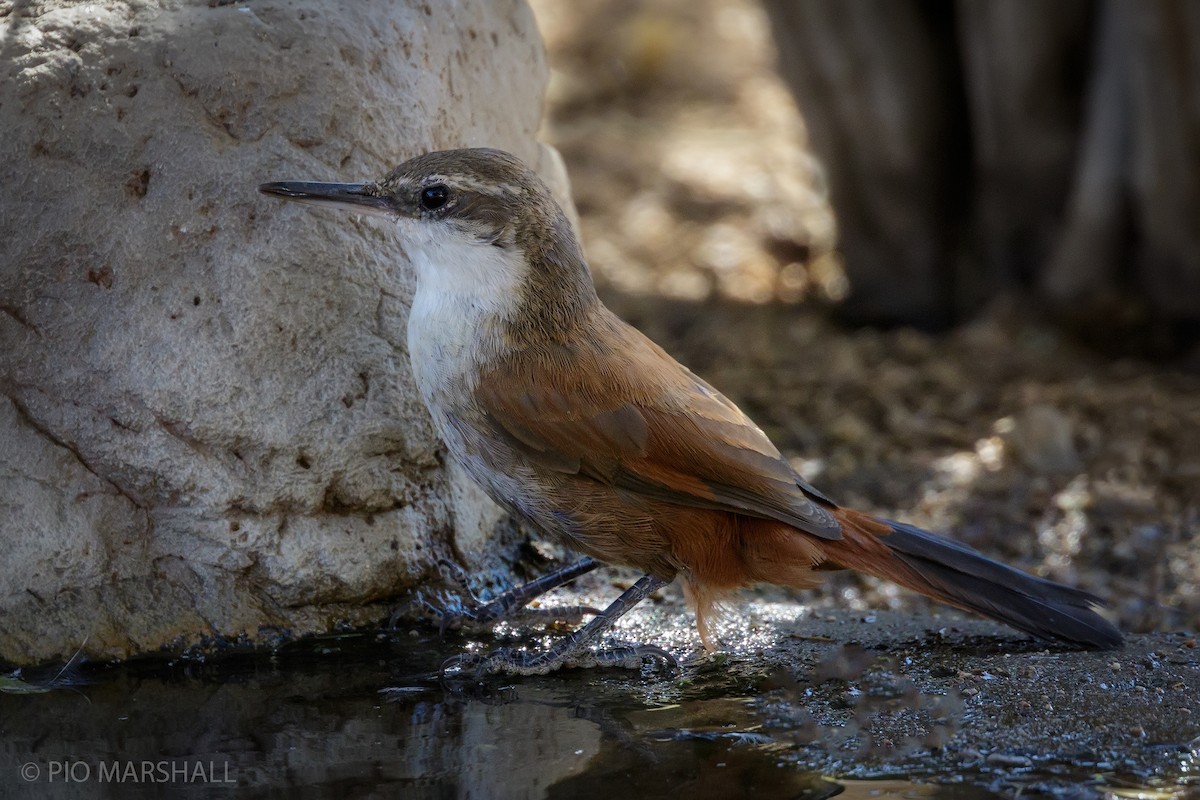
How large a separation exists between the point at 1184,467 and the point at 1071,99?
2.42m

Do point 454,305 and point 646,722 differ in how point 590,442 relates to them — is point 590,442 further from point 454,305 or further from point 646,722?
point 646,722

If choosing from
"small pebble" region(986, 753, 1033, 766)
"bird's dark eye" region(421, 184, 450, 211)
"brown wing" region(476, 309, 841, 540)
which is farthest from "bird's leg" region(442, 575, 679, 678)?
"bird's dark eye" region(421, 184, 450, 211)

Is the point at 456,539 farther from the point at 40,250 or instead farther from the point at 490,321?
the point at 40,250

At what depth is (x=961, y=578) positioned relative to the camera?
13.3 ft

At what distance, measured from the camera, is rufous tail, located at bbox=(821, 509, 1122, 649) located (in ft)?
13.3

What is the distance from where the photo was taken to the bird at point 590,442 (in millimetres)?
3902

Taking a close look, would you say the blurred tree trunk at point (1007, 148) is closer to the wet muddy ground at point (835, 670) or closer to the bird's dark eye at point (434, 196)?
the wet muddy ground at point (835, 670)

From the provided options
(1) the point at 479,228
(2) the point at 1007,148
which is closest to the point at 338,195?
(1) the point at 479,228

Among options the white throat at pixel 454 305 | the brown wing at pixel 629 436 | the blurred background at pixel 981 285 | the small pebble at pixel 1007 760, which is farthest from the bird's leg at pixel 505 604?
the blurred background at pixel 981 285

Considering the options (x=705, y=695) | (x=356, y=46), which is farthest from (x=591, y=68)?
(x=705, y=695)

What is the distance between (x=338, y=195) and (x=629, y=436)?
1105 millimetres

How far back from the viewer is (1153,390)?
6.98 meters

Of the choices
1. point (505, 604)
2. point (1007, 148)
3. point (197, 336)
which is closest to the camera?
point (197, 336)

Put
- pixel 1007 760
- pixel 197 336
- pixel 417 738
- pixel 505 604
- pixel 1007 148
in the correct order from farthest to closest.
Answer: pixel 1007 148, pixel 505 604, pixel 197 336, pixel 417 738, pixel 1007 760
